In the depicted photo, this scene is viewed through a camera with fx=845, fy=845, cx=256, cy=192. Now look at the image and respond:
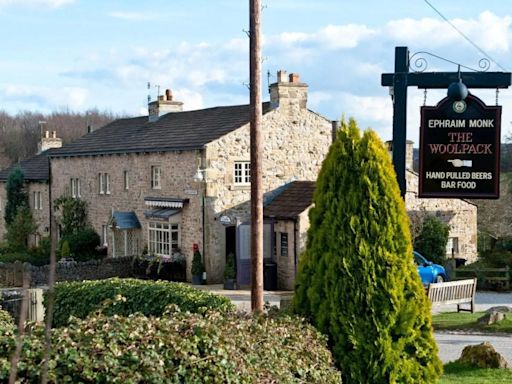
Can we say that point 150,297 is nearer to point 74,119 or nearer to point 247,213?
point 247,213

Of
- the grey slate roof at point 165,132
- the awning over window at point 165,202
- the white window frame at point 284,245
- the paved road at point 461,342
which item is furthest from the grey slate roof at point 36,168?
the paved road at point 461,342

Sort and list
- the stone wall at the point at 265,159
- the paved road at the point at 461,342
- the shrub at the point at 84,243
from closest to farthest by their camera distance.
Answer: the paved road at the point at 461,342
the stone wall at the point at 265,159
the shrub at the point at 84,243

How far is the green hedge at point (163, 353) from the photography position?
6.81 metres

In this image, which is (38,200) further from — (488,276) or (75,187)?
(488,276)

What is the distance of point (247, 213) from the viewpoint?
30.0 metres

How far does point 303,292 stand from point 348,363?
115cm

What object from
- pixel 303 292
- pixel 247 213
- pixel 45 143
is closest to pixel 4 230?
pixel 45 143

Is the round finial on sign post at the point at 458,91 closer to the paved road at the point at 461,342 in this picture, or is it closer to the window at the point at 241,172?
the paved road at the point at 461,342

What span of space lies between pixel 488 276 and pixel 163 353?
25.2 metres

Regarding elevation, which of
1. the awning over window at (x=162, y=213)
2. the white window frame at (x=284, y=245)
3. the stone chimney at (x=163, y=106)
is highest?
the stone chimney at (x=163, y=106)

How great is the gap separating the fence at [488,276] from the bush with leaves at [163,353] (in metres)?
22.5

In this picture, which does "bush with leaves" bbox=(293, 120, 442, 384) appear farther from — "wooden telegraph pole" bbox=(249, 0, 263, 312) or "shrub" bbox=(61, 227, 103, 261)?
"shrub" bbox=(61, 227, 103, 261)

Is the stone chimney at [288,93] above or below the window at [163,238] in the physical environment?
above

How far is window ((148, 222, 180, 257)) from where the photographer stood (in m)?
30.9
